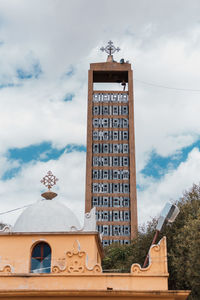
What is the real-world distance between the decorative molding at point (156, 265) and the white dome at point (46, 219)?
13.2ft

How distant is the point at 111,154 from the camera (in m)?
67.7

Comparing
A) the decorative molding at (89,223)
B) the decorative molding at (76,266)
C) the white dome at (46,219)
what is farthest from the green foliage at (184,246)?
the decorative molding at (76,266)

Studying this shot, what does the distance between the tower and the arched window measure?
44899mm

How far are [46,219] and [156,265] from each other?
518cm

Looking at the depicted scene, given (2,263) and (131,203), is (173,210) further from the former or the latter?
(131,203)

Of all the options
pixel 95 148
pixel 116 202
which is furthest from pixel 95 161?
pixel 116 202

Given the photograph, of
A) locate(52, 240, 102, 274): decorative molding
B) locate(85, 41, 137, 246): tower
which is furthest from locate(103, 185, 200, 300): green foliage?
locate(85, 41, 137, 246): tower

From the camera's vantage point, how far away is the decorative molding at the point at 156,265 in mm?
13883

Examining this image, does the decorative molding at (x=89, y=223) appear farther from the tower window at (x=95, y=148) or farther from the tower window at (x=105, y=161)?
the tower window at (x=95, y=148)

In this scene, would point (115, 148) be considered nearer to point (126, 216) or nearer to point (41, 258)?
point (126, 216)

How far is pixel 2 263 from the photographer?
54.2 ft

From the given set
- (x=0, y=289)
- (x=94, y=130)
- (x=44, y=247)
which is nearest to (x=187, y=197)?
(x=44, y=247)

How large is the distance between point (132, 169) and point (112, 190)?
4.42 metres

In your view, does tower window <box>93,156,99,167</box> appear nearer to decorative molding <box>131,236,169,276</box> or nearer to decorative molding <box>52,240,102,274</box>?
decorative molding <box>52,240,102,274</box>
